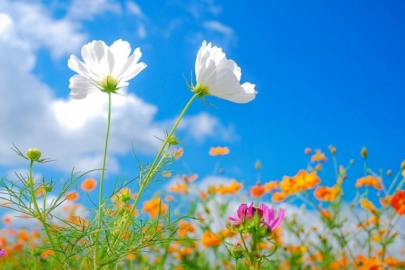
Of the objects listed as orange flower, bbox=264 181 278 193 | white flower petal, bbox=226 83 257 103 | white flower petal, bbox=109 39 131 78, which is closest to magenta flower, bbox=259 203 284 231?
white flower petal, bbox=226 83 257 103

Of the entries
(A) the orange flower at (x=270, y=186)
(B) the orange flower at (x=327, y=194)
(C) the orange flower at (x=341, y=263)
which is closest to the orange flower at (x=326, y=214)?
(B) the orange flower at (x=327, y=194)

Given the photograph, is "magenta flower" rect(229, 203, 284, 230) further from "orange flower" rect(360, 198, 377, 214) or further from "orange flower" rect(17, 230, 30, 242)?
"orange flower" rect(17, 230, 30, 242)

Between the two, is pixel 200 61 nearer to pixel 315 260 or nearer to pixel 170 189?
pixel 315 260

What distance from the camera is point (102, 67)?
768 mm

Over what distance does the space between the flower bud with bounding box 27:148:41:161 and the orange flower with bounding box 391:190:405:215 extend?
4.20ft

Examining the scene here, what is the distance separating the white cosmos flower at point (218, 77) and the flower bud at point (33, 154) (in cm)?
22

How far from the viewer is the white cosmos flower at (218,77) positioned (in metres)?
0.76

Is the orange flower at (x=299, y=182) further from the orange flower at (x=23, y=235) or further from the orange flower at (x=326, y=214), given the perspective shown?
the orange flower at (x=23, y=235)

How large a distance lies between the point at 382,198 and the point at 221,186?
2.07 feet

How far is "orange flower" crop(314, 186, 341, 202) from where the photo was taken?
2031 millimetres

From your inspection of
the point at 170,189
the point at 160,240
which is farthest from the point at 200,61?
the point at 170,189

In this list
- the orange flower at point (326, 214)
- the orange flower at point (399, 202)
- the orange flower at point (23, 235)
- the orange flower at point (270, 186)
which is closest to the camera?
the orange flower at point (399, 202)

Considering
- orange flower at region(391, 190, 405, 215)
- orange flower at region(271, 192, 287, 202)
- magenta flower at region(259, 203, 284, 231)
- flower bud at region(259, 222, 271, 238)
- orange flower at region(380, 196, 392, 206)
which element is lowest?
flower bud at region(259, 222, 271, 238)

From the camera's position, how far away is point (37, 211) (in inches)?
27.1
